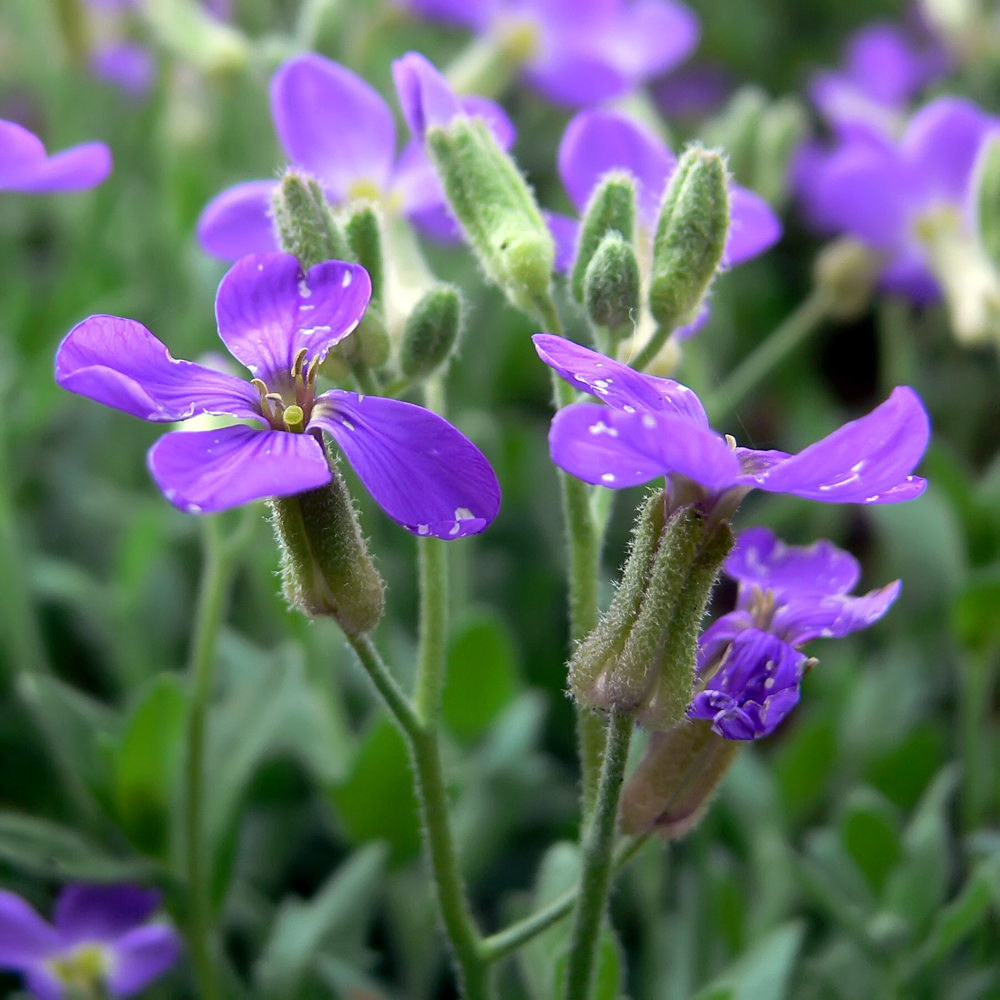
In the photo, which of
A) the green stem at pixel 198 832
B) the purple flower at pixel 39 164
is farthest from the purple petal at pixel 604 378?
the green stem at pixel 198 832

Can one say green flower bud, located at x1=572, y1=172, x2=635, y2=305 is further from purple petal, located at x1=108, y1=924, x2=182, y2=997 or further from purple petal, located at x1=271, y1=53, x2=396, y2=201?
purple petal, located at x1=108, y1=924, x2=182, y2=997

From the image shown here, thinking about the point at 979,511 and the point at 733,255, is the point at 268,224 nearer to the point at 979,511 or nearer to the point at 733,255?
the point at 733,255

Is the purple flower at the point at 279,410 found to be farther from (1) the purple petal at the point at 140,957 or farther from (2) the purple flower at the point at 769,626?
(1) the purple petal at the point at 140,957

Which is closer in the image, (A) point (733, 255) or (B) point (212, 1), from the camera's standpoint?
(A) point (733, 255)

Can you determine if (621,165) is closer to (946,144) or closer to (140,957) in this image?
(946,144)

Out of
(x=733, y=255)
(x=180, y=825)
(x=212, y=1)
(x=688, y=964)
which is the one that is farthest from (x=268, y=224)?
(x=212, y=1)
